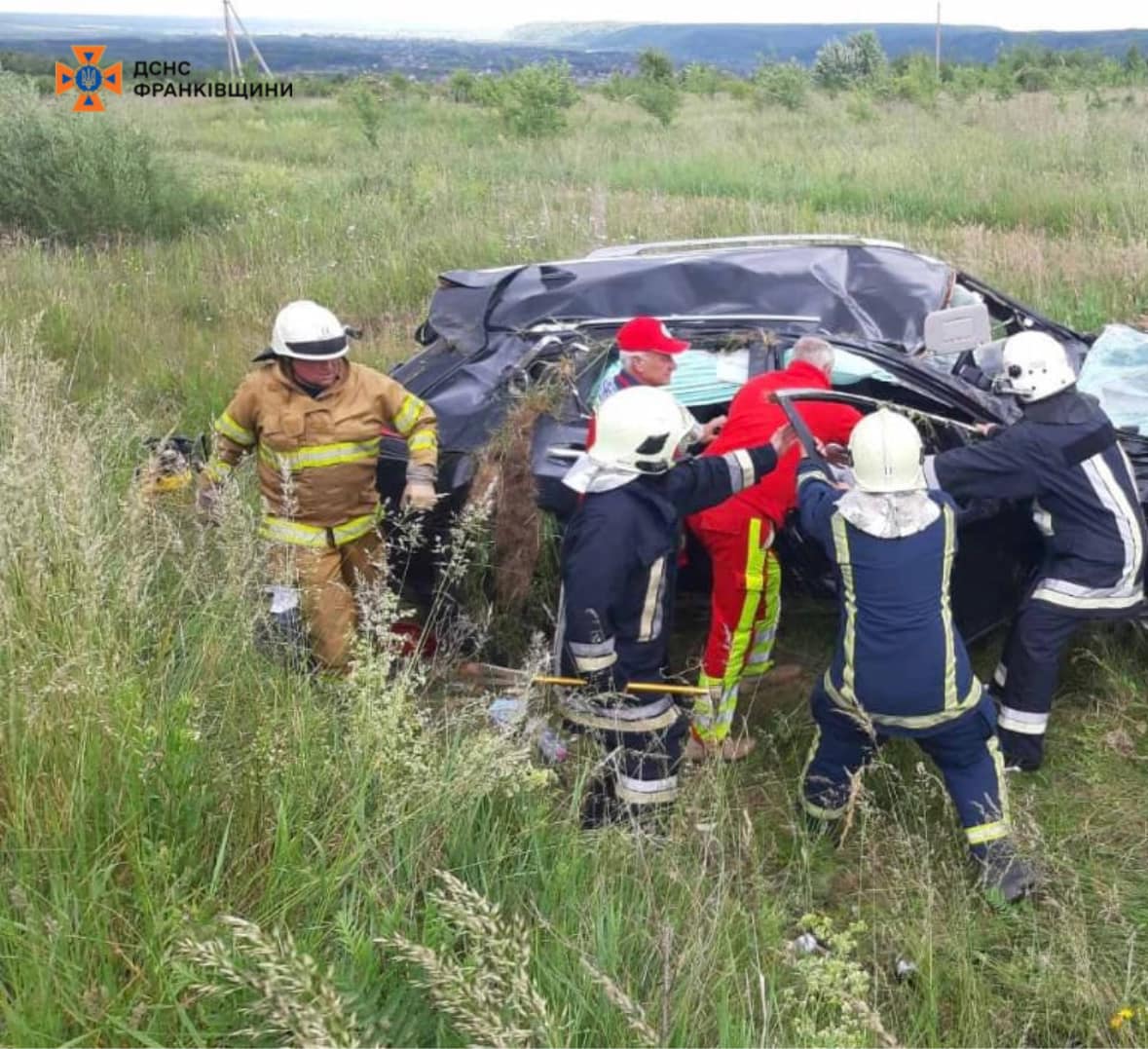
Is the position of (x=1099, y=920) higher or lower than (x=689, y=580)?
lower

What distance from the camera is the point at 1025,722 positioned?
375 centimetres

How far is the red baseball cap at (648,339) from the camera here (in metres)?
3.85

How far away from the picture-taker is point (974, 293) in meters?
5.23

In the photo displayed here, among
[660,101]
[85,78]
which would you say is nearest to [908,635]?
[85,78]

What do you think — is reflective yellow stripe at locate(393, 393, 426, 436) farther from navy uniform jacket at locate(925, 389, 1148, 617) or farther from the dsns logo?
the dsns logo

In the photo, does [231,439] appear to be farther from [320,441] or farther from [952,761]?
[952,761]

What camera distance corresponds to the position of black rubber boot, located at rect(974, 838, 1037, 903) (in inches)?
120

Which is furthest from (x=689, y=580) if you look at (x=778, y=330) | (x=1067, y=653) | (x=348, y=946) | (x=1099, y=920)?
(x=348, y=946)

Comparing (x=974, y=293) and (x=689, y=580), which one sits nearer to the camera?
(x=689, y=580)

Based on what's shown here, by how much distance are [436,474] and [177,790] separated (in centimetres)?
194

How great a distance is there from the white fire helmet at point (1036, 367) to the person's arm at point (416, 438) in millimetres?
1981

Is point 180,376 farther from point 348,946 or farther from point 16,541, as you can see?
point 348,946

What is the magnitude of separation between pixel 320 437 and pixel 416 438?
36cm

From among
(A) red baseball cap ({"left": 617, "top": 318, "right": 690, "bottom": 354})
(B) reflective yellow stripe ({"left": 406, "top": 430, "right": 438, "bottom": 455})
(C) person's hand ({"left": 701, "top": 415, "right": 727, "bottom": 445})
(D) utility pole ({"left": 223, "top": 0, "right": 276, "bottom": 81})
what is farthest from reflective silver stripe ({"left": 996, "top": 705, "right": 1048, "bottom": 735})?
(D) utility pole ({"left": 223, "top": 0, "right": 276, "bottom": 81})
